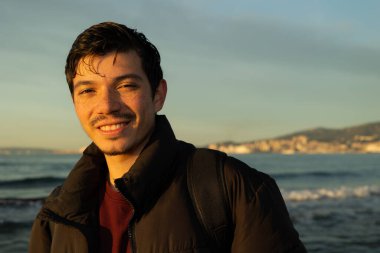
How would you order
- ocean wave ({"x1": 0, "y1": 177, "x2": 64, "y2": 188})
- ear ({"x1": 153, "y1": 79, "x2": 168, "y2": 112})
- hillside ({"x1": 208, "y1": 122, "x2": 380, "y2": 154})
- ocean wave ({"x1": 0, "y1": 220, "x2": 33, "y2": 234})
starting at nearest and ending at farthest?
ear ({"x1": 153, "y1": 79, "x2": 168, "y2": 112}) → ocean wave ({"x1": 0, "y1": 220, "x2": 33, "y2": 234}) → ocean wave ({"x1": 0, "y1": 177, "x2": 64, "y2": 188}) → hillside ({"x1": 208, "y1": 122, "x2": 380, "y2": 154})

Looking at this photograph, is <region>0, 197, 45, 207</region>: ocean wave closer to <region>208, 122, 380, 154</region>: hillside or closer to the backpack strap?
the backpack strap

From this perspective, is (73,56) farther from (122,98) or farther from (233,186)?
(233,186)

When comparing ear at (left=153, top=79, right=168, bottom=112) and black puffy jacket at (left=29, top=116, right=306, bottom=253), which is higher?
ear at (left=153, top=79, right=168, bottom=112)

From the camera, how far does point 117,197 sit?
107 inches

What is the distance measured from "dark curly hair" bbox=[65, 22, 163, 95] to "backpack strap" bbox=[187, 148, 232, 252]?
683mm

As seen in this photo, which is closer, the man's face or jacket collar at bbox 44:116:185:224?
jacket collar at bbox 44:116:185:224

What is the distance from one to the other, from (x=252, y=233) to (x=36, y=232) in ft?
4.68

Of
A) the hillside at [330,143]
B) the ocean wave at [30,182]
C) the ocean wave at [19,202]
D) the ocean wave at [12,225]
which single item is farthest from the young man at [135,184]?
the hillside at [330,143]

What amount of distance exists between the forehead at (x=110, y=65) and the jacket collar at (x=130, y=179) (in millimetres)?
360

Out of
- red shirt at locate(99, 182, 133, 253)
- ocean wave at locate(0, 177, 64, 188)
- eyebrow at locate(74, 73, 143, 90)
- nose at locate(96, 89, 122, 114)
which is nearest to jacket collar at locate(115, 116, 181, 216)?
red shirt at locate(99, 182, 133, 253)

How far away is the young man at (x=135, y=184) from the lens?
88.9 inches

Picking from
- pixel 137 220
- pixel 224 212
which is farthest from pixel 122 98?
pixel 224 212

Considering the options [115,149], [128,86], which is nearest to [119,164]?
[115,149]

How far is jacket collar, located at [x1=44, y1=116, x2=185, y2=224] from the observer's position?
247 cm
